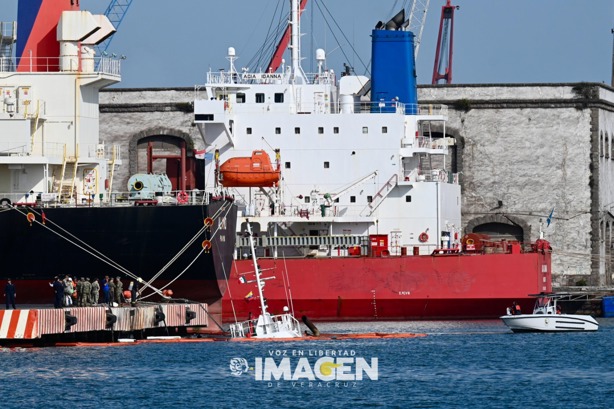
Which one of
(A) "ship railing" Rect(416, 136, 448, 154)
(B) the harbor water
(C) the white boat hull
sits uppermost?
(A) "ship railing" Rect(416, 136, 448, 154)

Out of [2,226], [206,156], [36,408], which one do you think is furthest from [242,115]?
[36,408]

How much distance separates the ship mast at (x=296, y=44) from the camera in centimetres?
5822

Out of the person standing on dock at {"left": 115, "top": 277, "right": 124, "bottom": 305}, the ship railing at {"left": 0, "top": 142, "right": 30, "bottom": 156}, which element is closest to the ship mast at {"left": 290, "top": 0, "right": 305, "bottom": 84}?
the ship railing at {"left": 0, "top": 142, "right": 30, "bottom": 156}

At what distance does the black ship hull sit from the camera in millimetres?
49594

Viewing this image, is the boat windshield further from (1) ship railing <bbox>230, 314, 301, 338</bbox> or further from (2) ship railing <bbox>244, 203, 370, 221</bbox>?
(1) ship railing <bbox>230, 314, 301, 338</bbox>

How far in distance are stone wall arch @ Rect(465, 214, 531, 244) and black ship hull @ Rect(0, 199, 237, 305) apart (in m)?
17.9

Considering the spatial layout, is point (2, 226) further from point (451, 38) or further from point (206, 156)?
point (451, 38)

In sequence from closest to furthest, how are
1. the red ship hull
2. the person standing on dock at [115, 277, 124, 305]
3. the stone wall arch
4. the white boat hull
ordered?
the person standing on dock at [115, 277, 124, 305], the white boat hull, the red ship hull, the stone wall arch

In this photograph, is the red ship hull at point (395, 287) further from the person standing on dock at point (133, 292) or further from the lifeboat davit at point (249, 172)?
the person standing on dock at point (133, 292)

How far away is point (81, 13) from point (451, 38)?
35.2m

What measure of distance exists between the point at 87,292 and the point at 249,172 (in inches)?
427

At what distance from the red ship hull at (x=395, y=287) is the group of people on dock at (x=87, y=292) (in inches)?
341

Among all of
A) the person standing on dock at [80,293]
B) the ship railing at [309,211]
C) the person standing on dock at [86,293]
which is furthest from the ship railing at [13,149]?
the ship railing at [309,211]

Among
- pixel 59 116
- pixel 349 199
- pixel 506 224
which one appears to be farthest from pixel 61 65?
pixel 506 224
